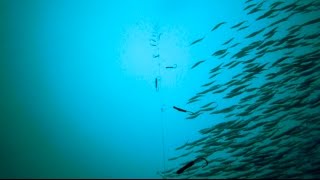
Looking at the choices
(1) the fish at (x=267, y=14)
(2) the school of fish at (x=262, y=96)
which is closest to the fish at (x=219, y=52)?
(2) the school of fish at (x=262, y=96)

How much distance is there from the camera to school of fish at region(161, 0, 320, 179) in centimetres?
688

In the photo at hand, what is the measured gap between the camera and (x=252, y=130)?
9.62m

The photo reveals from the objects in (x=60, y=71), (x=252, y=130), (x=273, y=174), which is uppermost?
(x=60, y=71)

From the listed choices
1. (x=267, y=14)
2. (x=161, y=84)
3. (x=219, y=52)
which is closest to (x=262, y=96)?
(x=219, y=52)

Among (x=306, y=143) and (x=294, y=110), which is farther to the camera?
(x=306, y=143)

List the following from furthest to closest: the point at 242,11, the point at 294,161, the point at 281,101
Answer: the point at 294,161, the point at 281,101, the point at 242,11

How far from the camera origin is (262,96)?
28.1 feet

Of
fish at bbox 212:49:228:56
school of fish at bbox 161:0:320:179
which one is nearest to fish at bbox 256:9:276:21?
school of fish at bbox 161:0:320:179

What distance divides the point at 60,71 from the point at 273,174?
11060mm

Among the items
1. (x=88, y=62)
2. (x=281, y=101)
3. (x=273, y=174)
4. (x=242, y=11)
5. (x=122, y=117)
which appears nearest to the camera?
(x=242, y=11)

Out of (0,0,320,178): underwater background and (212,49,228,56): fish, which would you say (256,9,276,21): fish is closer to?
(0,0,320,178): underwater background

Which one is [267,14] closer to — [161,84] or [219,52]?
[219,52]

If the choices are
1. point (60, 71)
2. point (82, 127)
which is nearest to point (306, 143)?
point (82, 127)

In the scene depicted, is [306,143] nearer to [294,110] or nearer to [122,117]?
[294,110]
